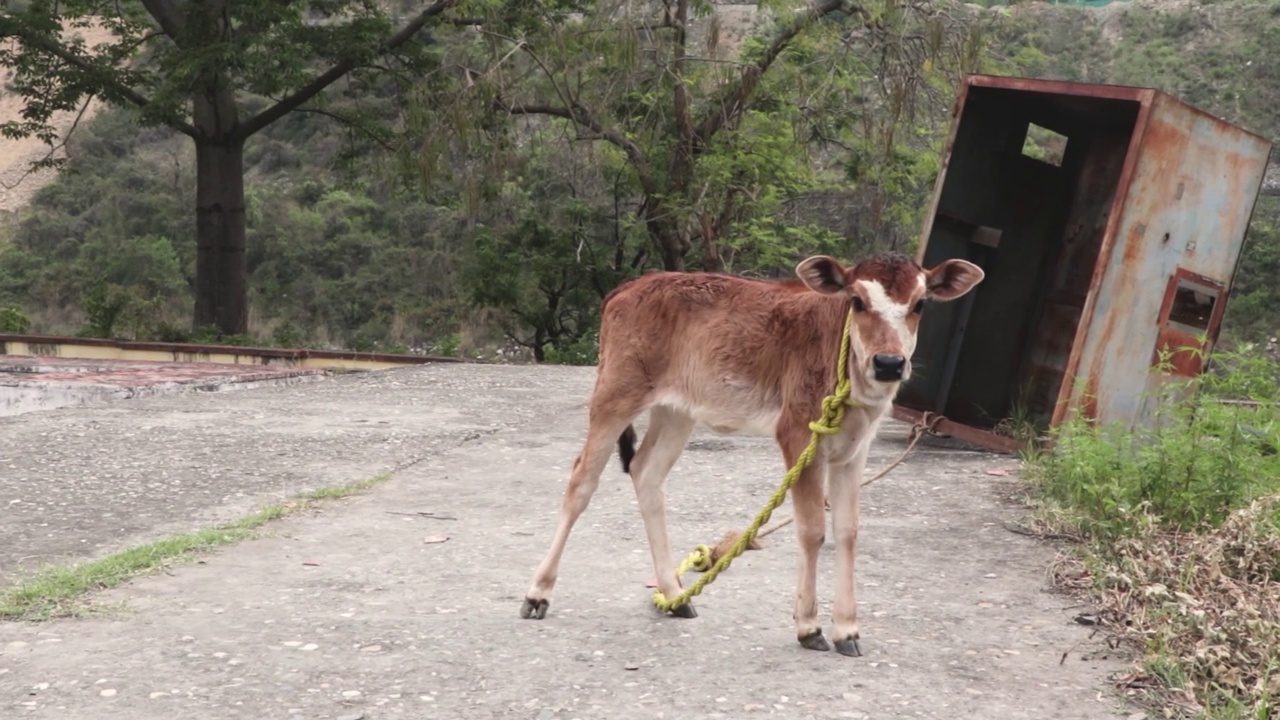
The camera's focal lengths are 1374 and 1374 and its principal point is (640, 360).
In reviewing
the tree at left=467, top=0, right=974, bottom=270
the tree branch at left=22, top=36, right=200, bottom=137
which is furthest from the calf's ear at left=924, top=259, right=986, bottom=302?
the tree branch at left=22, top=36, right=200, bottom=137

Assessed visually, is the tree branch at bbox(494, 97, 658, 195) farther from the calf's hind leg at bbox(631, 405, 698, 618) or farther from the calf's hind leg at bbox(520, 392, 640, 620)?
the calf's hind leg at bbox(520, 392, 640, 620)

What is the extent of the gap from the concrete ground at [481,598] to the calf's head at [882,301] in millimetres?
1137

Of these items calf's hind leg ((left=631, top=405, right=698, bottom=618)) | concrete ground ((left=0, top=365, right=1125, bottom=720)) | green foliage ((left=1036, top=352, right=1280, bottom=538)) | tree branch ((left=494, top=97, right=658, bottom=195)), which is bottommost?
concrete ground ((left=0, top=365, right=1125, bottom=720))

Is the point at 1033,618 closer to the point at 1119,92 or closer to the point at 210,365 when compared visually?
the point at 1119,92

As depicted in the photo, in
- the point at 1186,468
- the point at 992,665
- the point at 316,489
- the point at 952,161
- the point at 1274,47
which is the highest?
the point at 1274,47

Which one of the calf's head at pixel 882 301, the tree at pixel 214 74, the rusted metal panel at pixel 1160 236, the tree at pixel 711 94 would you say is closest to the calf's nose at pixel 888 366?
the calf's head at pixel 882 301

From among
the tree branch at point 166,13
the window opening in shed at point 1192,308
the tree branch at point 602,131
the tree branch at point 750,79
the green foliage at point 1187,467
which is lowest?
the green foliage at point 1187,467

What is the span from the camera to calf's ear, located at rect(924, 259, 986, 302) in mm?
5402

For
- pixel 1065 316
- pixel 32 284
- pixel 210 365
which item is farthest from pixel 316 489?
pixel 32 284

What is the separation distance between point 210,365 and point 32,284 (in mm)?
25131

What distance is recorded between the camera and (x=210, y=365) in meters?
18.4

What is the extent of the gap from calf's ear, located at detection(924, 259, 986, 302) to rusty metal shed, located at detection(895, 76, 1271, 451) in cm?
420

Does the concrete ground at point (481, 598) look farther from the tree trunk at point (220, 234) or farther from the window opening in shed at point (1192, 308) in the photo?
the tree trunk at point (220, 234)

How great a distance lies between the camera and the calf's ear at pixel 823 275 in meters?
5.34
